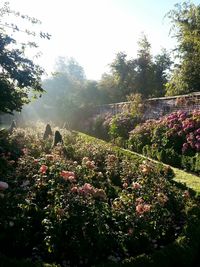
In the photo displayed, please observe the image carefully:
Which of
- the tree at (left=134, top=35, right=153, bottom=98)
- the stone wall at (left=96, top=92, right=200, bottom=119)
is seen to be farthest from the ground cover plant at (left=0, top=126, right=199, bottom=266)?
the tree at (left=134, top=35, right=153, bottom=98)

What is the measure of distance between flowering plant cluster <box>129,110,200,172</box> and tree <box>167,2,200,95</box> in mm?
5655

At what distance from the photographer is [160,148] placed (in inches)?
448

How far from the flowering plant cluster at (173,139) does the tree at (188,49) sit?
5.66m

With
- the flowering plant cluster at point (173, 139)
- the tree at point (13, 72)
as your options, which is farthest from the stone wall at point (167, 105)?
the tree at point (13, 72)

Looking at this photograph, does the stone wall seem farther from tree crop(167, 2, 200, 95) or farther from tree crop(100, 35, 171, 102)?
tree crop(100, 35, 171, 102)

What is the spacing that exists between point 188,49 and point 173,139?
10136 millimetres

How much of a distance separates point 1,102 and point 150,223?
4772 mm

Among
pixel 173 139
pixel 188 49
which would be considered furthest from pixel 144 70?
pixel 173 139

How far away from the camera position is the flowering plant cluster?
9984mm

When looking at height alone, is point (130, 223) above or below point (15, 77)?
below

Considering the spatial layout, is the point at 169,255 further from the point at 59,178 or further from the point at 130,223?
the point at 59,178

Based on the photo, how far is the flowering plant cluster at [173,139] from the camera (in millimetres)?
9984

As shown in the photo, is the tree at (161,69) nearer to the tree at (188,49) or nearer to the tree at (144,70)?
the tree at (144,70)

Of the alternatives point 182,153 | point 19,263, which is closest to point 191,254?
point 19,263
